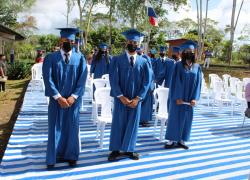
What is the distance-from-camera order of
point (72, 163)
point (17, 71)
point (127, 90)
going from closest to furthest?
point (72, 163) → point (127, 90) → point (17, 71)

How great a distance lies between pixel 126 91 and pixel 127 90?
2 cm

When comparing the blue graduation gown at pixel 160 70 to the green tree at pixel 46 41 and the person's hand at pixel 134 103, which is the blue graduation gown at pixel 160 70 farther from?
the green tree at pixel 46 41

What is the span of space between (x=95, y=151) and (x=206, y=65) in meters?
20.2

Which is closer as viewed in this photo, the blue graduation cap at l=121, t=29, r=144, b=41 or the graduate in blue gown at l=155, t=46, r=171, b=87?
the blue graduation cap at l=121, t=29, r=144, b=41

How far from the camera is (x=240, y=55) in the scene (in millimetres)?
33875

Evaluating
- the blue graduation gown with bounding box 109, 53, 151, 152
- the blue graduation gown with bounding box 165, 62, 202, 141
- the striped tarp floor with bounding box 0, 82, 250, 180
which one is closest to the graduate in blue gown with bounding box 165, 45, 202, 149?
the blue graduation gown with bounding box 165, 62, 202, 141

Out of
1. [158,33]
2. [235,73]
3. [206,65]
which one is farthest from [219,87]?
[158,33]

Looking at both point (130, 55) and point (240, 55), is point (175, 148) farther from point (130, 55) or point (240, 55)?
point (240, 55)

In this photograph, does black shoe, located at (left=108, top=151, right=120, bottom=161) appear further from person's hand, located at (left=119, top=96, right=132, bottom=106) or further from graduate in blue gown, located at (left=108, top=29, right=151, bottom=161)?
person's hand, located at (left=119, top=96, right=132, bottom=106)

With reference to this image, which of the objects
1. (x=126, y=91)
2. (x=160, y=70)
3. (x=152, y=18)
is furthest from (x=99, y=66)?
(x=126, y=91)

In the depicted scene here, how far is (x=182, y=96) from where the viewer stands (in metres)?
5.43

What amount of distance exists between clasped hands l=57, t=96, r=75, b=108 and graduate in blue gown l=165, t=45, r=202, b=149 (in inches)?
72.2

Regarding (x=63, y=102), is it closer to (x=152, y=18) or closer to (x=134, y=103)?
(x=134, y=103)

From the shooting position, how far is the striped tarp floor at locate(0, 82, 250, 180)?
14.3 ft
